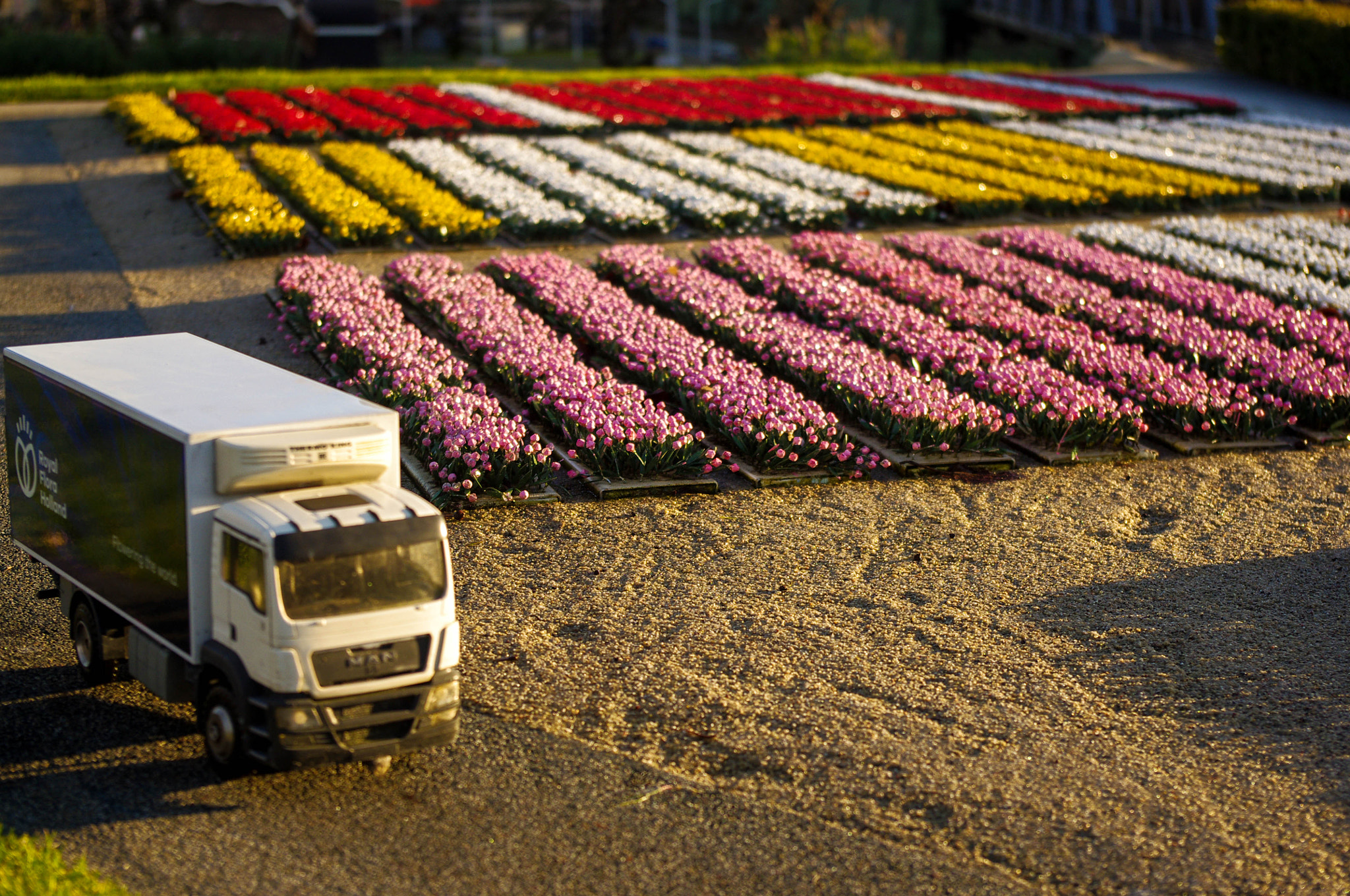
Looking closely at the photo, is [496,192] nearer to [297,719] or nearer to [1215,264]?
[1215,264]

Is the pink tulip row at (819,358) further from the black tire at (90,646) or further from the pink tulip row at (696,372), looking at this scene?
the black tire at (90,646)

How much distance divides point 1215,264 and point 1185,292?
2126 mm

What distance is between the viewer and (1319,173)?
26.3m

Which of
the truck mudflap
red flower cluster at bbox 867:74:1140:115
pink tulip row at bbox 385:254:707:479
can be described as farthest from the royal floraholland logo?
red flower cluster at bbox 867:74:1140:115

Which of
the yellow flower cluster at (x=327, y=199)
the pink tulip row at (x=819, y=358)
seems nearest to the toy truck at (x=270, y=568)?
the pink tulip row at (x=819, y=358)

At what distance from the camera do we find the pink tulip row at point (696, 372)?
39.5ft

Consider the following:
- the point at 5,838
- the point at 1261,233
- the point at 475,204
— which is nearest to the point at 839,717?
the point at 5,838

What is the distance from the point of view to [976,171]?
2523 centimetres

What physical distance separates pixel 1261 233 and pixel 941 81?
62.9 ft

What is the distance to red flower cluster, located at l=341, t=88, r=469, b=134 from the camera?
28.3m

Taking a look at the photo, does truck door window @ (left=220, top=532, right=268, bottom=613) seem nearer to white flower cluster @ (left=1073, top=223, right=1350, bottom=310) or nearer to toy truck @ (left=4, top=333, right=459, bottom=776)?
toy truck @ (left=4, top=333, right=459, bottom=776)

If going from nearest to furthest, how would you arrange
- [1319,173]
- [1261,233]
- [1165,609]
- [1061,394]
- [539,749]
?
[539,749] → [1165,609] → [1061,394] → [1261,233] → [1319,173]

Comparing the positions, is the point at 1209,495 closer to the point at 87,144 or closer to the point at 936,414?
the point at 936,414

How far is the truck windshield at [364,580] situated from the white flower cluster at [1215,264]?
14165 mm
